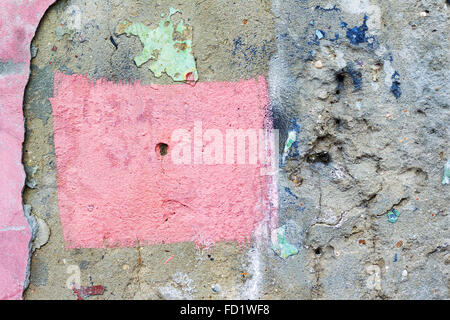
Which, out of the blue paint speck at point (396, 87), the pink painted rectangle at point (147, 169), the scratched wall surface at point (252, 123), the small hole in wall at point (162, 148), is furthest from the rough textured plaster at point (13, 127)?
the blue paint speck at point (396, 87)

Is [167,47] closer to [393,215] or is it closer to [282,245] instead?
[282,245]

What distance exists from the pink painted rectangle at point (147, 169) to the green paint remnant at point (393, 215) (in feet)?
1.47

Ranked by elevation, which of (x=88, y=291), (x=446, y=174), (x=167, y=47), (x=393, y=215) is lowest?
(x=88, y=291)

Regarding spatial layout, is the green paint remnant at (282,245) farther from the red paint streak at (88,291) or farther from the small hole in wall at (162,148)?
the red paint streak at (88,291)

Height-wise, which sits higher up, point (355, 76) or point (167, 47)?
point (167, 47)

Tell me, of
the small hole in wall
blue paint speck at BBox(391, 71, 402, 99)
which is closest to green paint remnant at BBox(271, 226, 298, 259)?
the small hole in wall

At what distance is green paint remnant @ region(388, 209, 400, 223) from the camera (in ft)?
4.66

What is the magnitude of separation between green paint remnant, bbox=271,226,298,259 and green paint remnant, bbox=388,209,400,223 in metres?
0.36

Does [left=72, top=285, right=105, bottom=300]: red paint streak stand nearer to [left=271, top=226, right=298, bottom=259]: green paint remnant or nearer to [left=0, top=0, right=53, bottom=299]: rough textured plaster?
[left=0, top=0, right=53, bottom=299]: rough textured plaster

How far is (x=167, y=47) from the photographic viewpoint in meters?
1.40

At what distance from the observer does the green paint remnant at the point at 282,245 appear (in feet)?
4.73

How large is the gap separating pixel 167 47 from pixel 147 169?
444 mm

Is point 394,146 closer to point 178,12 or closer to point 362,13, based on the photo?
point 362,13

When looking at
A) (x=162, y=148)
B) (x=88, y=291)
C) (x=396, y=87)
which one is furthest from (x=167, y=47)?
(x=88, y=291)
